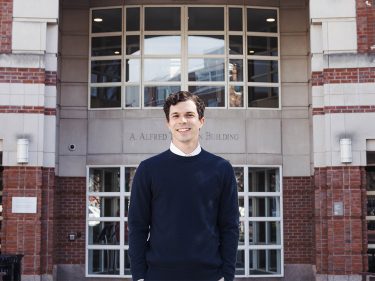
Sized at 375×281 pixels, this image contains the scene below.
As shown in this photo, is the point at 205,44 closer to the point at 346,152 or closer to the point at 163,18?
the point at 163,18

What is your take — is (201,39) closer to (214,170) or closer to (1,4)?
(1,4)

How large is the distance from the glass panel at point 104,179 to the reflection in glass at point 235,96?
3408 millimetres

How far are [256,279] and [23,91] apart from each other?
7190 millimetres

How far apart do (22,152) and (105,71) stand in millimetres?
3667

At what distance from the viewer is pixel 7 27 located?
13992 mm

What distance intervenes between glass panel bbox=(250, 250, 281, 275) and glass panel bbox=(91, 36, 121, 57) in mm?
6267

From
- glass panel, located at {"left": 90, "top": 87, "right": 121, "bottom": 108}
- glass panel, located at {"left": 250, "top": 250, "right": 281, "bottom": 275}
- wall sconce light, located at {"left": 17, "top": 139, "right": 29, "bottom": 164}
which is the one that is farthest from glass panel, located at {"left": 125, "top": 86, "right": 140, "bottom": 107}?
glass panel, located at {"left": 250, "top": 250, "right": 281, "bottom": 275}

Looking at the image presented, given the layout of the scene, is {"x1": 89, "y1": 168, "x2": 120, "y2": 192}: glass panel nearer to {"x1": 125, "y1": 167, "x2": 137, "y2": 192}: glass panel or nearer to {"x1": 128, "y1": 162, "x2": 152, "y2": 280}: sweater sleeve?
{"x1": 125, "y1": 167, "x2": 137, "y2": 192}: glass panel

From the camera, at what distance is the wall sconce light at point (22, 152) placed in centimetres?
1361

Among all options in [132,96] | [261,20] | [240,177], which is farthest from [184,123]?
[261,20]

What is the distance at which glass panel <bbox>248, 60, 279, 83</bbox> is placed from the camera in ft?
53.1

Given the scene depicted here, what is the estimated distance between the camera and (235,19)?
637 inches

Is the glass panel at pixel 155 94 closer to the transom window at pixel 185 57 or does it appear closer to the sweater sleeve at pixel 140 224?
the transom window at pixel 185 57

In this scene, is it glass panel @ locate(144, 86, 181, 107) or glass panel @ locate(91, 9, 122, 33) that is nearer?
glass panel @ locate(144, 86, 181, 107)
